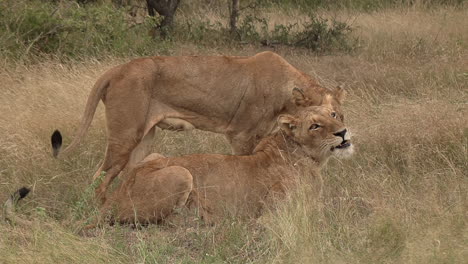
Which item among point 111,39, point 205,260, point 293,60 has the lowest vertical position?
point 293,60

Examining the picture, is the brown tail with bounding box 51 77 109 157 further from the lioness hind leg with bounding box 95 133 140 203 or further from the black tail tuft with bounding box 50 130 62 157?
the lioness hind leg with bounding box 95 133 140 203

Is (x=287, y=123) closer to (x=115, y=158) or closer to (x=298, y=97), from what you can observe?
(x=298, y=97)

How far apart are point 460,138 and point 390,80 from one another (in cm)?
301

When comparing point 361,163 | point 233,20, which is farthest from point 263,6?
point 361,163

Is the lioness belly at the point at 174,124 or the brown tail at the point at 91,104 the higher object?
the brown tail at the point at 91,104

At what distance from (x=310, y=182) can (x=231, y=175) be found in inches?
21.2

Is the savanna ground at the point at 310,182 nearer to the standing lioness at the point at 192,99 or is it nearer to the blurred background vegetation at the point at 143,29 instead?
the blurred background vegetation at the point at 143,29

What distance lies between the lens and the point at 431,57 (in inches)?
442

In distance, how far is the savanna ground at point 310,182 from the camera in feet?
15.8

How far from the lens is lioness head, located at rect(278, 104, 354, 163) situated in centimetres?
588

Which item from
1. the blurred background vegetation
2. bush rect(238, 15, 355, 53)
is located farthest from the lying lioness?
bush rect(238, 15, 355, 53)

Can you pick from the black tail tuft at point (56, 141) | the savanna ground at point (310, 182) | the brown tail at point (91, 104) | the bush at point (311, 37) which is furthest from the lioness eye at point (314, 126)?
the bush at point (311, 37)

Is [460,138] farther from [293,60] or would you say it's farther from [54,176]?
[293,60]

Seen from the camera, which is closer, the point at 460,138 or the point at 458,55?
the point at 460,138
